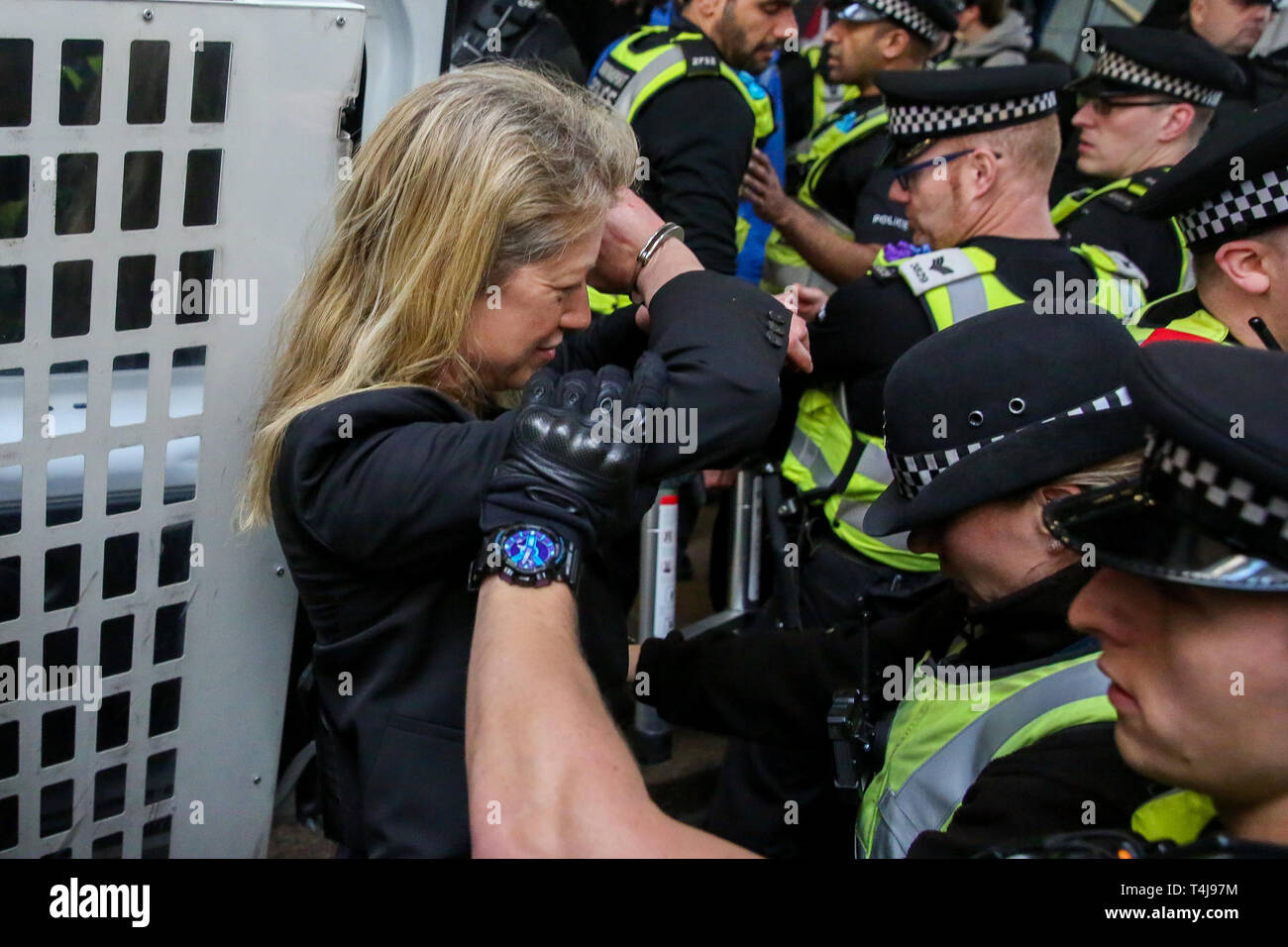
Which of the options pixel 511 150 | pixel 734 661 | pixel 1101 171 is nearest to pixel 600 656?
pixel 734 661

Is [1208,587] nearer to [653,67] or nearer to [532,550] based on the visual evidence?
[532,550]

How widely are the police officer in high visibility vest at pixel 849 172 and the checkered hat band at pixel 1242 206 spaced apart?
4.99 feet

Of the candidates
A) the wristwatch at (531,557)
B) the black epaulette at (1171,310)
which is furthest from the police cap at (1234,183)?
the wristwatch at (531,557)

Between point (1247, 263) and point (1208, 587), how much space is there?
1462mm

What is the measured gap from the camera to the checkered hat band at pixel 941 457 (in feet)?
5.52

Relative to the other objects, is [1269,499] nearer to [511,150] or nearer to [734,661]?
[511,150]

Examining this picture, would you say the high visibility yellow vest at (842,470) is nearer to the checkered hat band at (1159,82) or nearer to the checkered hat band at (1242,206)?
the checkered hat band at (1242,206)

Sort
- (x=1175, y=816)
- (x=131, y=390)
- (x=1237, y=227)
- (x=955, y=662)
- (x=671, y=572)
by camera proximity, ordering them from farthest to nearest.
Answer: (x=671, y=572) < (x=1237, y=227) < (x=955, y=662) < (x=131, y=390) < (x=1175, y=816)

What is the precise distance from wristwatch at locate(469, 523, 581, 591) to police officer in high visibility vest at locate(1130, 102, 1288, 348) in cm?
136

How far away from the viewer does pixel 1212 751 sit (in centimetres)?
110

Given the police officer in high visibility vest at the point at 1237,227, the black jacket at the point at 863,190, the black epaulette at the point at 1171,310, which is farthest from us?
the black jacket at the point at 863,190
